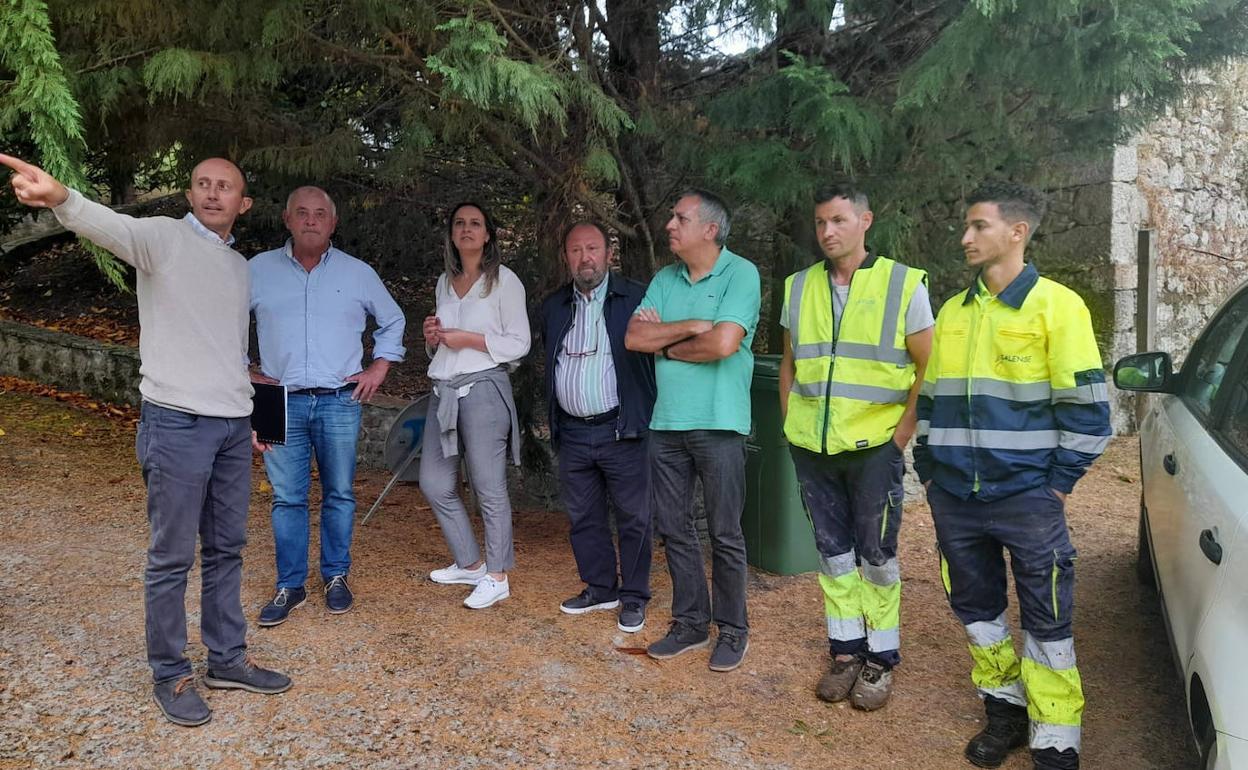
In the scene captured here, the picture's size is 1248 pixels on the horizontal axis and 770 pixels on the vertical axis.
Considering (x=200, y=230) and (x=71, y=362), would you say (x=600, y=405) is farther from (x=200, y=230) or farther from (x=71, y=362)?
(x=71, y=362)

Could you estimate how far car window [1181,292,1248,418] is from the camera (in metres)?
3.53

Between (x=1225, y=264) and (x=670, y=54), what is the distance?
7370 mm

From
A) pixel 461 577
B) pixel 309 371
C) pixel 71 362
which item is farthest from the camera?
pixel 71 362

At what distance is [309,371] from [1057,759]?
3304 millimetres

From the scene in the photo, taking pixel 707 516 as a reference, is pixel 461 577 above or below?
below

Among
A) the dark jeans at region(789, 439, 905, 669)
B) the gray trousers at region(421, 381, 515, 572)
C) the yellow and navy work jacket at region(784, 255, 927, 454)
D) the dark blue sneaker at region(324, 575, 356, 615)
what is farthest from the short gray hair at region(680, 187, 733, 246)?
the dark blue sneaker at region(324, 575, 356, 615)

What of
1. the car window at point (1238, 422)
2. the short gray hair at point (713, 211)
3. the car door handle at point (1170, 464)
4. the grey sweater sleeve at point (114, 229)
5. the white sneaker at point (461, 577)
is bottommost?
the white sneaker at point (461, 577)

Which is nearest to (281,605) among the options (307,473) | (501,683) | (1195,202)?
(307,473)

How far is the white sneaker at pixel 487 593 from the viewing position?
451 cm

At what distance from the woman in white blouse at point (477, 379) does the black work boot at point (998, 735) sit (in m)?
2.28

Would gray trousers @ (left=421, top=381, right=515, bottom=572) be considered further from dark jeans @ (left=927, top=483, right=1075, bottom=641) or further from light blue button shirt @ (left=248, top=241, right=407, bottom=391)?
dark jeans @ (left=927, top=483, right=1075, bottom=641)

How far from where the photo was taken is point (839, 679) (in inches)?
147

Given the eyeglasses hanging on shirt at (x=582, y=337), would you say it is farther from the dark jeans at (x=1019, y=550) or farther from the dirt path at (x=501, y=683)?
the dark jeans at (x=1019, y=550)

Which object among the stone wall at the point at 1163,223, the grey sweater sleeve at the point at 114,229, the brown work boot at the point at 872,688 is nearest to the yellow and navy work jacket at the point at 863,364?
the brown work boot at the point at 872,688
